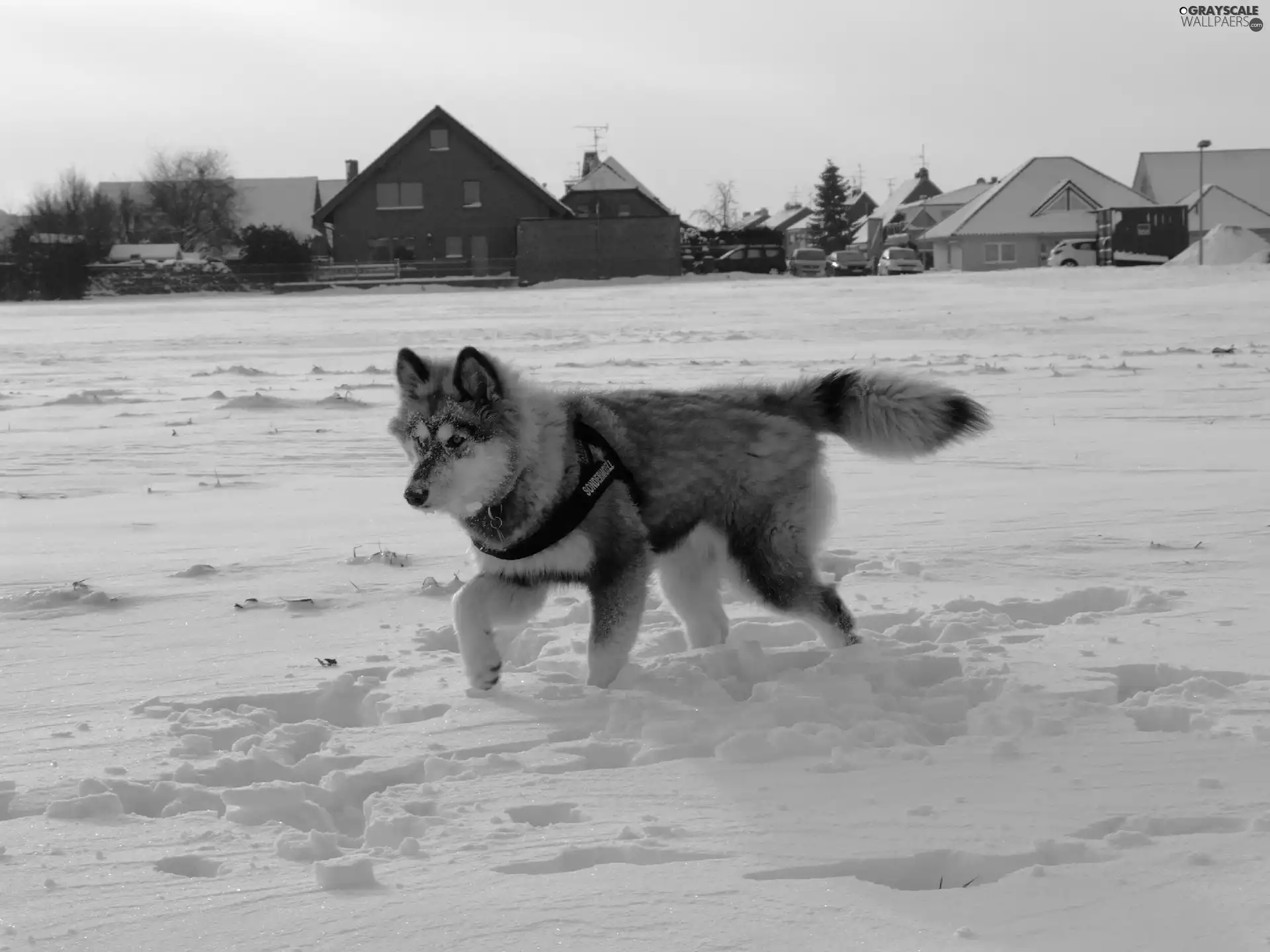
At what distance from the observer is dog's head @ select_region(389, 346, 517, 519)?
15.2 feet

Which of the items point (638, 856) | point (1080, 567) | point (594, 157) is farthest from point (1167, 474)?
point (594, 157)

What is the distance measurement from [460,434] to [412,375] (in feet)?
1.14

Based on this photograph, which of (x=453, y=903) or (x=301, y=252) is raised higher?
(x=301, y=252)

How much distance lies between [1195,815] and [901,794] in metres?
0.73

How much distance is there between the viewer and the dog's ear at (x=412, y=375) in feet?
15.8

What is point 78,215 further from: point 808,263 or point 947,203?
point 947,203

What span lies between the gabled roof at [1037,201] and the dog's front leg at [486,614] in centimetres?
6929

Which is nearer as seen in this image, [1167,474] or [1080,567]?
[1080,567]

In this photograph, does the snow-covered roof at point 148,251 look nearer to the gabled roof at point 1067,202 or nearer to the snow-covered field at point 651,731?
the gabled roof at point 1067,202

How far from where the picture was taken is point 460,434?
4.70 metres

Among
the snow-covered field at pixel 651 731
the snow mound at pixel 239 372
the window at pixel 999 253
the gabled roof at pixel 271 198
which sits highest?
the gabled roof at pixel 271 198

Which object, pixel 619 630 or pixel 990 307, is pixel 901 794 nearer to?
pixel 619 630

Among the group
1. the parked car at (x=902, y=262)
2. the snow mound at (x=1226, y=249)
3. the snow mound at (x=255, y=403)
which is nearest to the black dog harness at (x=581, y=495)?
the snow mound at (x=255, y=403)

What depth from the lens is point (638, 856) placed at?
10.6ft
